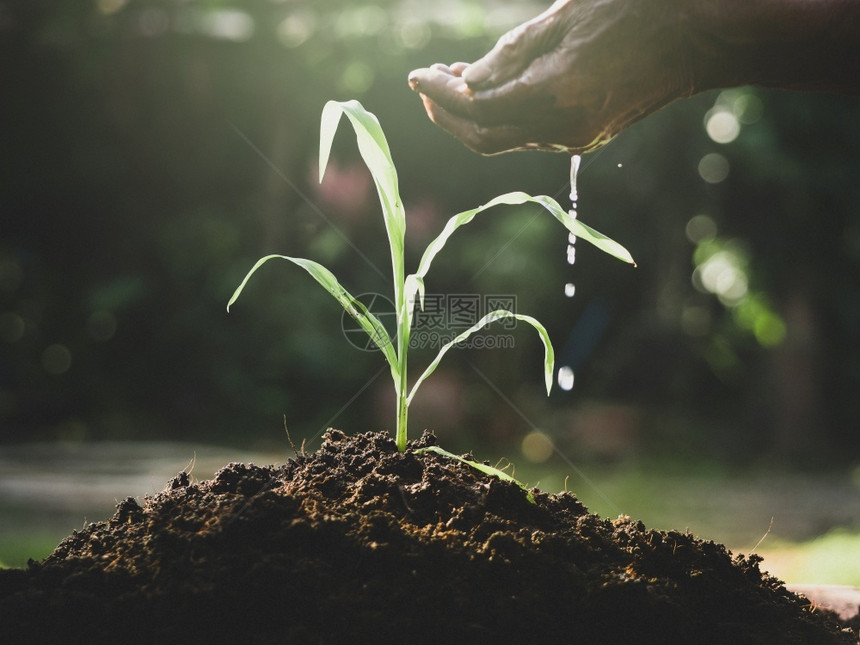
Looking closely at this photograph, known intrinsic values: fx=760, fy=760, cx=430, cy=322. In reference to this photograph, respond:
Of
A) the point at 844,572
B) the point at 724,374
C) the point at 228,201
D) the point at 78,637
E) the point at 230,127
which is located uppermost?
the point at 230,127

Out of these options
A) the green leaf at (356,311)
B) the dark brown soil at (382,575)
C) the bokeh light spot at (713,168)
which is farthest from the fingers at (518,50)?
the bokeh light spot at (713,168)

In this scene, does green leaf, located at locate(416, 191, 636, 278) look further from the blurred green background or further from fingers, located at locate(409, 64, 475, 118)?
the blurred green background

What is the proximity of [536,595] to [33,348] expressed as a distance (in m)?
4.68

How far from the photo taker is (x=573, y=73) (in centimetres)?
120

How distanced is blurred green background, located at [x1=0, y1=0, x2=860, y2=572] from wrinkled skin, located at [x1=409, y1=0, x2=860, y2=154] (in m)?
3.11

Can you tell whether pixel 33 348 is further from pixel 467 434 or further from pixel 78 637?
pixel 78 637

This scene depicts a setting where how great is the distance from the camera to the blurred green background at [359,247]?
14.4 ft

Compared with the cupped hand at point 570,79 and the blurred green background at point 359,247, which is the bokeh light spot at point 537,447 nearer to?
the blurred green background at point 359,247

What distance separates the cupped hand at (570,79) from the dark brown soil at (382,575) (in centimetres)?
58

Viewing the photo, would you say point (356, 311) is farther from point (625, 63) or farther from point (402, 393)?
point (625, 63)

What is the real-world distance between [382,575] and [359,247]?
3660mm

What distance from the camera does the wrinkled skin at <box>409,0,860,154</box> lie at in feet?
3.84

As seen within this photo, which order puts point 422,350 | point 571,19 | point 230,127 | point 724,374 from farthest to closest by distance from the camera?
1. point 724,374
2. point 230,127
3. point 422,350
4. point 571,19

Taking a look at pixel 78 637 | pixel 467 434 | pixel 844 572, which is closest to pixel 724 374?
pixel 467 434
